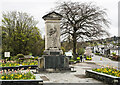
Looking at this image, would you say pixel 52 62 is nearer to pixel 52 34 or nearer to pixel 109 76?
pixel 52 34

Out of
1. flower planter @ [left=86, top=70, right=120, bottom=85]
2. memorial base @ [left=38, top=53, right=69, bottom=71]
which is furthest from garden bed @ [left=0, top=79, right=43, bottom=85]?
memorial base @ [left=38, top=53, right=69, bottom=71]

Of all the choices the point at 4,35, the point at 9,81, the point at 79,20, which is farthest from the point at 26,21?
the point at 9,81

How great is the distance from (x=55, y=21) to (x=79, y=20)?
16.8 m

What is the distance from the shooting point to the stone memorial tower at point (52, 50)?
15883 millimetres

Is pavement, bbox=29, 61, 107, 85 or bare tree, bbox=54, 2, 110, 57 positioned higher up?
bare tree, bbox=54, 2, 110, 57

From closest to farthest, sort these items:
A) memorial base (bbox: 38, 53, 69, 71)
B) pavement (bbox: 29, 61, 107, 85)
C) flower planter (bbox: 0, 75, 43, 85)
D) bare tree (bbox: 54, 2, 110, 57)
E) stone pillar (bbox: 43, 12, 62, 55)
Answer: flower planter (bbox: 0, 75, 43, 85) → pavement (bbox: 29, 61, 107, 85) → memorial base (bbox: 38, 53, 69, 71) → stone pillar (bbox: 43, 12, 62, 55) → bare tree (bbox: 54, 2, 110, 57)

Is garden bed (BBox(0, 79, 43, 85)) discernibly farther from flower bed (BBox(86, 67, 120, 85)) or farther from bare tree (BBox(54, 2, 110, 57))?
bare tree (BBox(54, 2, 110, 57))

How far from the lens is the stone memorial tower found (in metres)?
15.9

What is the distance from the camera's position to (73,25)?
32812 mm

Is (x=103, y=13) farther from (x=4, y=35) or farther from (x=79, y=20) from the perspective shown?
(x=4, y=35)

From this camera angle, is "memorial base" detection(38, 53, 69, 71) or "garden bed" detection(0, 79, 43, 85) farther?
"memorial base" detection(38, 53, 69, 71)

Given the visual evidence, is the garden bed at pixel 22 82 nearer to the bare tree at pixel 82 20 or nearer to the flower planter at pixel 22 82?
the flower planter at pixel 22 82

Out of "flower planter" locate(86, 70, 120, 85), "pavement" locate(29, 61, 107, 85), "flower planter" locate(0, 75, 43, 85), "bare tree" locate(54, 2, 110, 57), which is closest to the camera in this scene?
"flower planter" locate(0, 75, 43, 85)

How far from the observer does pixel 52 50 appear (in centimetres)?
1623
